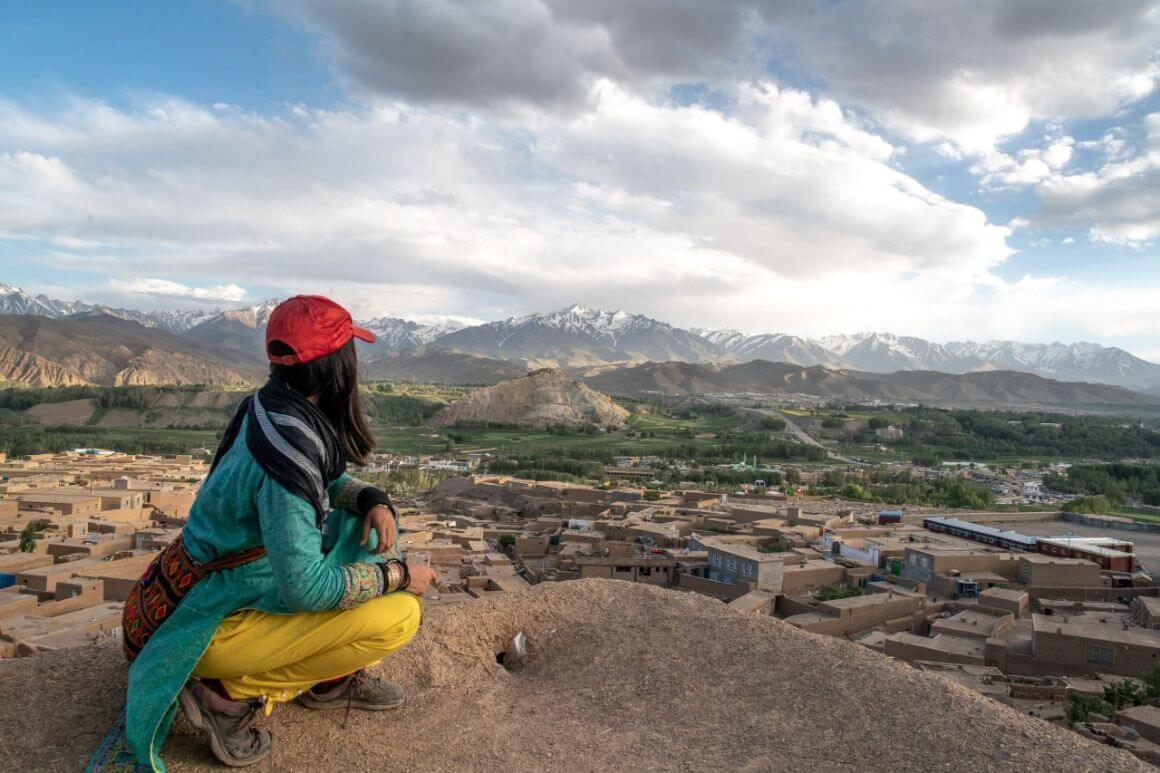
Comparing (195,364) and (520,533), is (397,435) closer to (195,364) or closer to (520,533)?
(520,533)

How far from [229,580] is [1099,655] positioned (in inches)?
535

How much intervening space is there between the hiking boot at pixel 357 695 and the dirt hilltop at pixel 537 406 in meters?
65.8

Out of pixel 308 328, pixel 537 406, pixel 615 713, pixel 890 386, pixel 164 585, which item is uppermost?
pixel 890 386

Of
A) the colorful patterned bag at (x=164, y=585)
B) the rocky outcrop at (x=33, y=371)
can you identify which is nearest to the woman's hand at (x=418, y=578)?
the colorful patterned bag at (x=164, y=585)

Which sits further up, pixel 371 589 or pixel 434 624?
pixel 371 589

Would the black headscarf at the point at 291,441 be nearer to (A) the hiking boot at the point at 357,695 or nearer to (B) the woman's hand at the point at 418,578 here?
(B) the woman's hand at the point at 418,578

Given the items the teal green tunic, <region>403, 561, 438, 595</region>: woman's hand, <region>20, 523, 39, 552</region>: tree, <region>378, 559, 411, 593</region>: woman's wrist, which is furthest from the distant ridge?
the teal green tunic

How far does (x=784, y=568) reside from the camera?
16891 mm

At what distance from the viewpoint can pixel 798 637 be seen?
4410 millimetres

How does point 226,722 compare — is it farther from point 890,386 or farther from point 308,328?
point 890,386

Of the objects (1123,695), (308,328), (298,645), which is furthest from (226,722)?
(1123,695)

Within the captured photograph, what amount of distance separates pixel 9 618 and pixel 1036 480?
50.3m

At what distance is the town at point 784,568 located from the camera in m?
10.5

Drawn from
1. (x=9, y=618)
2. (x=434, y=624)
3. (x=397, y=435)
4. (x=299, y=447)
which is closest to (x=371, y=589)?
(x=299, y=447)
